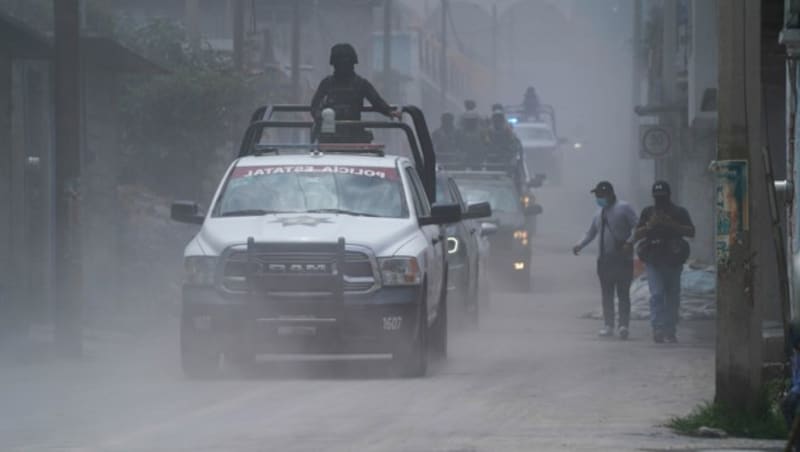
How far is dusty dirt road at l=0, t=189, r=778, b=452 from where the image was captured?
439 inches

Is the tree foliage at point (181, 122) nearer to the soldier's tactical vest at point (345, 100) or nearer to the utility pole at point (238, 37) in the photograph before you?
the utility pole at point (238, 37)

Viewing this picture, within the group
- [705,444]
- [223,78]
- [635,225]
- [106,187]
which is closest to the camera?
[705,444]

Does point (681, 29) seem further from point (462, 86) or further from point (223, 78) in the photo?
point (462, 86)

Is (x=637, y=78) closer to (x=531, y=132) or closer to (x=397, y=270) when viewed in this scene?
(x=531, y=132)

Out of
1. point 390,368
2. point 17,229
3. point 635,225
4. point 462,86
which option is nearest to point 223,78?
point 17,229

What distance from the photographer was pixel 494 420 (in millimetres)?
12219

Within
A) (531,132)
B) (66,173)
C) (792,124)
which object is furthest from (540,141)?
(792,124)

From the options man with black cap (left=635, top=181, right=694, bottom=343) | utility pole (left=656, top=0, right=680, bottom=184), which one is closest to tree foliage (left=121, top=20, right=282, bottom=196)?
utility pole (left=656, top=0, right=680, bottom=184)

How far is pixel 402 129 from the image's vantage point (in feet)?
58.6

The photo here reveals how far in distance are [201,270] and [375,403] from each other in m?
2.63

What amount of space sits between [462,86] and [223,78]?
6622 cm

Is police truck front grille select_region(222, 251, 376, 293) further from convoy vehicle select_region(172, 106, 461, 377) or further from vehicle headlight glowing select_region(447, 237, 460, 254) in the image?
vehicle headlight glowing select_region(447, 237, 460, 254)

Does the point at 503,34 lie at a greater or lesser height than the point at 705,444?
greater

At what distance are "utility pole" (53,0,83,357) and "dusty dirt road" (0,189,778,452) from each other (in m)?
0.54
